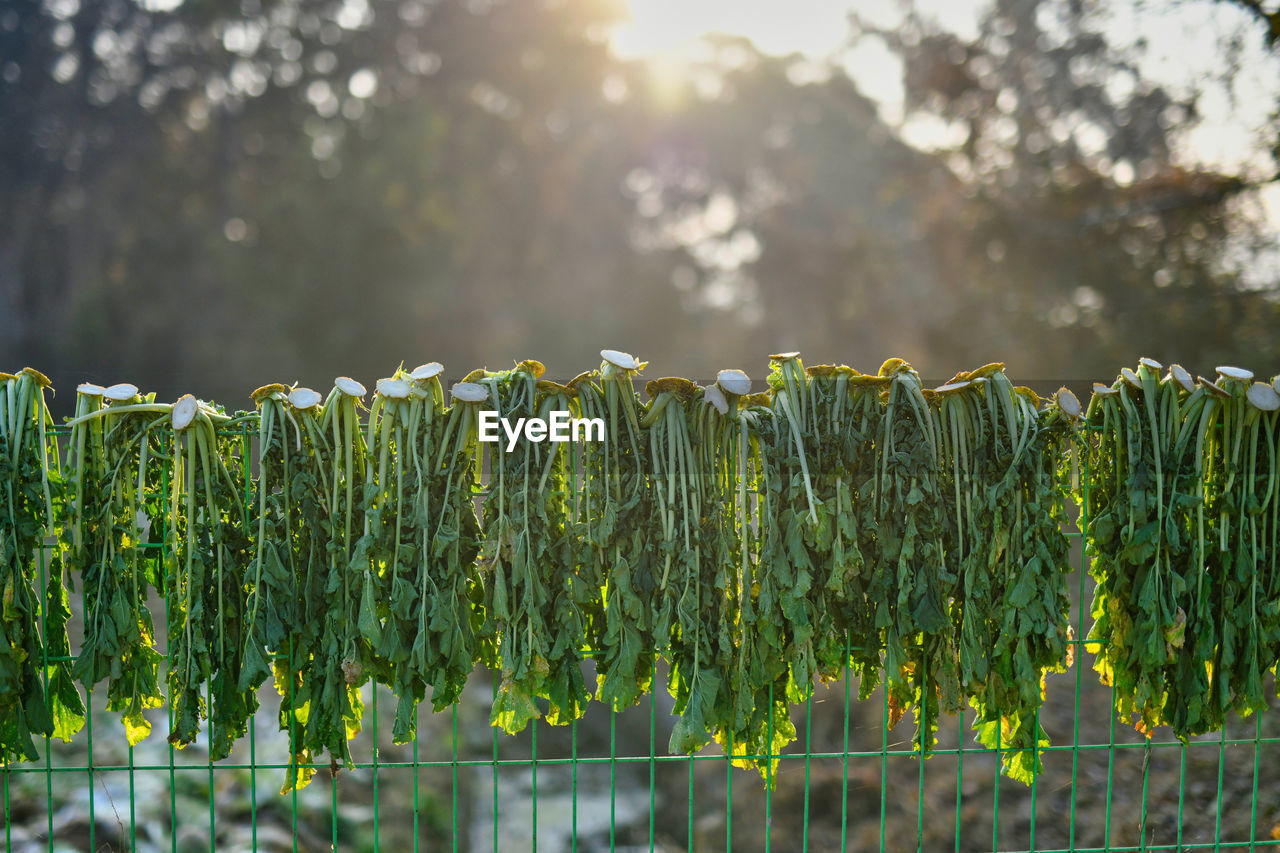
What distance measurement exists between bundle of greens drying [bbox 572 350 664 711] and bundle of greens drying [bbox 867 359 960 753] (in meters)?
0.65

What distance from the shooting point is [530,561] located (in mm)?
2508

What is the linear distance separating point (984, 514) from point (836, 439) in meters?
0.48

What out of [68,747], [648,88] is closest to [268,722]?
[68,747]

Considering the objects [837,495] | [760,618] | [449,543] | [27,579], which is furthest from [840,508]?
[27,579]

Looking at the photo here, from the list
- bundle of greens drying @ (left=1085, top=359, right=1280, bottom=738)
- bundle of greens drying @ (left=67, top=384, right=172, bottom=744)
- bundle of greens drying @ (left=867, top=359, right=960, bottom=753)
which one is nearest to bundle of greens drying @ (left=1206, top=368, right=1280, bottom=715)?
bundle of greens drying @ (left=1085, top=359, right=1280, bottom=738)

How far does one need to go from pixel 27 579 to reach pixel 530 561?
4.88 ft

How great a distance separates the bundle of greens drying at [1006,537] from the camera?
2582mm

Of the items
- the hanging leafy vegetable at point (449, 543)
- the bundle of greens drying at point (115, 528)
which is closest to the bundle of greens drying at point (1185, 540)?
the hanging leafy vegetable at point (449, 543)

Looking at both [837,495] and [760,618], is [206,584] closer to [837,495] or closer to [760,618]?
[760,618]

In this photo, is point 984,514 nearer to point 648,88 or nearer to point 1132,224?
point 1132,224

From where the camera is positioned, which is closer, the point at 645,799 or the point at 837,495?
the point at 837,495

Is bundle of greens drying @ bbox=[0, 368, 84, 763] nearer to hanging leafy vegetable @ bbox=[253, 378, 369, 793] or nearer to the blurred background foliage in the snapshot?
hanging leafy vegetable @ bbox=[253, 378, 369, 793]

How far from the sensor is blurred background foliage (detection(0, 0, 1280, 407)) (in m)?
9.98

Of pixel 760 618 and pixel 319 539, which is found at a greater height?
pixel 319 539
